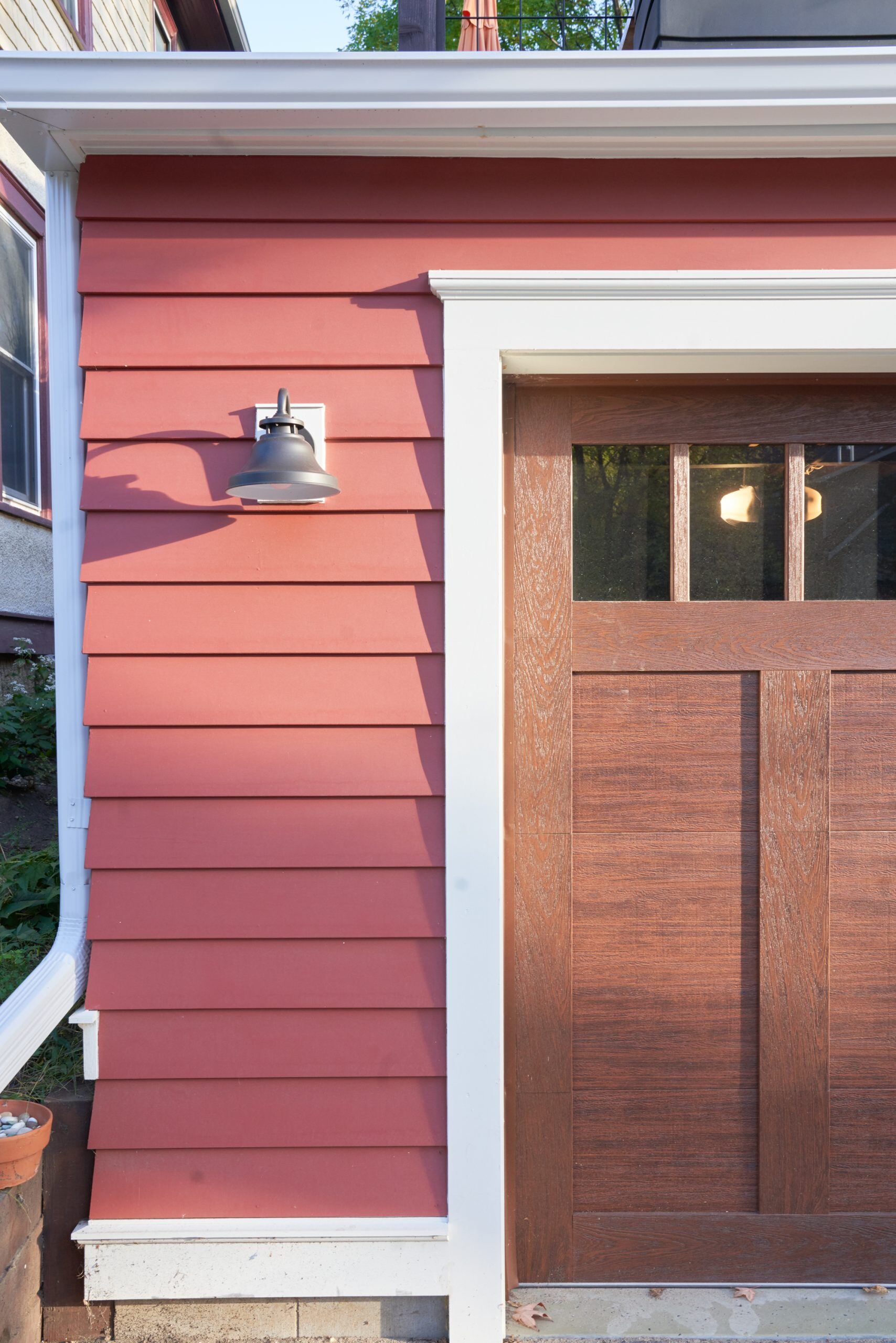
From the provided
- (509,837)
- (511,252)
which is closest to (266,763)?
(509,837)

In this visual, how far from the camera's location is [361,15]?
14.3 meters

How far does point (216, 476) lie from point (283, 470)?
0.31 metres

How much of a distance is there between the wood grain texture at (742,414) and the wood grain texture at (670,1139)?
5.09ft

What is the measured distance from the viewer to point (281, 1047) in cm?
203

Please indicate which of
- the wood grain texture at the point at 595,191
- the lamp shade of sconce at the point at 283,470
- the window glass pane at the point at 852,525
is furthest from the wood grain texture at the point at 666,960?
the wood grain texture at the point at 595,191

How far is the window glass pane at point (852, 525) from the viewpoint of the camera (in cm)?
218

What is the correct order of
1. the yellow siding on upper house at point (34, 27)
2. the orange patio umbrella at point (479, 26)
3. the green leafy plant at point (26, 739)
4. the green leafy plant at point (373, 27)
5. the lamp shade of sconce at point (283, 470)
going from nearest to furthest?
the lamp shade of sconce at point (283, 470) → the orange patio umbrella at point (479, 26) → the green leafy plant at point (26, 739) → the yellow siding on upper house at point (34, 27) → the green leafy plant at point (373, 27)

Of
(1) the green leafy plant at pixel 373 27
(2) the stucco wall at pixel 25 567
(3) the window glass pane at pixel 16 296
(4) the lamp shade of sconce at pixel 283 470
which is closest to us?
(4) the lamp shade of sconce at pixel 283 470

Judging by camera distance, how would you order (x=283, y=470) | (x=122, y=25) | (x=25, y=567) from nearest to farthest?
1. (x=283, y=470)
2. (x=25, y=567)
3. (x=122, y=25)

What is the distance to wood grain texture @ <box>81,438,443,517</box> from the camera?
202cm

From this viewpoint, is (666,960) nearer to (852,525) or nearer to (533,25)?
(852,525)

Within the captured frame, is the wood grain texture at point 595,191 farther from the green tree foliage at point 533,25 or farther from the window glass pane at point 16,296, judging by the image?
the window glass pane at point 16,296

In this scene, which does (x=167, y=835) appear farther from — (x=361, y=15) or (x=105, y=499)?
(x=361, y=15)

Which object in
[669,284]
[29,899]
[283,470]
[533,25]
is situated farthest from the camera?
[533,25]
